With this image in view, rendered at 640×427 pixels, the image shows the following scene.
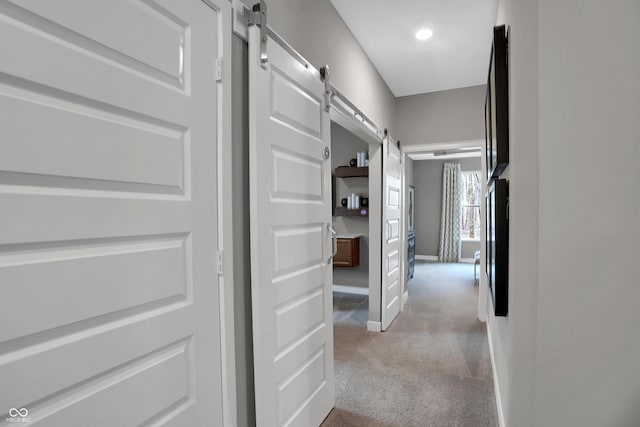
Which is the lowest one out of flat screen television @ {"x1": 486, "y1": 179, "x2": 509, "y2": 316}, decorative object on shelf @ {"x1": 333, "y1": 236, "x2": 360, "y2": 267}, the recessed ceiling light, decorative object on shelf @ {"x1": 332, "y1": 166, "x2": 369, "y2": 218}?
decorative object on shelf @ {"x1": 333, "y1": 236, "x2": 360, "y2": 267}

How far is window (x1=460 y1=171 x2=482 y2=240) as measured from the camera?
342 inches

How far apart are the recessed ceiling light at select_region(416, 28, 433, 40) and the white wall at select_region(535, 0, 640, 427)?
5.69 ft

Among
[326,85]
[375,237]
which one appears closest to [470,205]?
[375,237]

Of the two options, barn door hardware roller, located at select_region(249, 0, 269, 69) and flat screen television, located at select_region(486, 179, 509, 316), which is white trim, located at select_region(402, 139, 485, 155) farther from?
barn door hardware roller, located at select_region(249, 0, 269, 69)

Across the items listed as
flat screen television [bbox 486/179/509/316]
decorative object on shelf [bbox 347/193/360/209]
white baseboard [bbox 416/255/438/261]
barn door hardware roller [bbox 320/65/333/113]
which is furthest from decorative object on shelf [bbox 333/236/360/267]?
white baseboard [bbox 416/255/438/261]

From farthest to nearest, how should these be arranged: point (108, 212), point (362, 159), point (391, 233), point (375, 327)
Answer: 1. point (362, 159)
2. point (391, 233)
3. point (375, 327)
4. point (108, 212)

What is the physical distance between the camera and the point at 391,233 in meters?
3.93

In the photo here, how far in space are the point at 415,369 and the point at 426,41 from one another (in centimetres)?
285

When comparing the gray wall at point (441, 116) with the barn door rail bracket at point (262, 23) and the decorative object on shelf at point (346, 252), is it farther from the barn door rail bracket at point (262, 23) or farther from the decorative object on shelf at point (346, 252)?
the barn door rail bracket at point (262, 23)

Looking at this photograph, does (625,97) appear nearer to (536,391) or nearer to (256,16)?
(536,391)

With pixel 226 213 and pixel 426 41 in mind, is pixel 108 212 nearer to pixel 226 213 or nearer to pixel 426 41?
pixel 226 213

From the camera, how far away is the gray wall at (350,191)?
5023 millimetres

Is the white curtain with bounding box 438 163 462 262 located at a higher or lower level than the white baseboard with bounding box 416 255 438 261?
higher

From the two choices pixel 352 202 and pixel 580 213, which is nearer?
pixel 580 213
